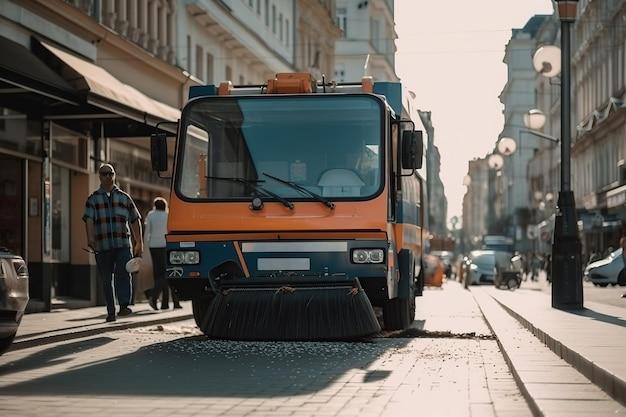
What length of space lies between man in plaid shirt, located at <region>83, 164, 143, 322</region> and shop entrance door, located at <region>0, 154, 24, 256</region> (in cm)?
413

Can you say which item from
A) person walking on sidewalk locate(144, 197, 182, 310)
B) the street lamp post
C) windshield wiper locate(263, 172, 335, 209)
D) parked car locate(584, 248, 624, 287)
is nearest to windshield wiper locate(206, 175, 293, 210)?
windshield wiper locate(263, 172, 335, 209)

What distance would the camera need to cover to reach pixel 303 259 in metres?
14.1

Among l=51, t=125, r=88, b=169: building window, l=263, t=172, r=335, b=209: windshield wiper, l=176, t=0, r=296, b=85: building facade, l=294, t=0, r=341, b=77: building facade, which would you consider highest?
l=294, t=0, r=341, b=77: building facade

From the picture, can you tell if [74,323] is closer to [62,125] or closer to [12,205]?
[12,205]

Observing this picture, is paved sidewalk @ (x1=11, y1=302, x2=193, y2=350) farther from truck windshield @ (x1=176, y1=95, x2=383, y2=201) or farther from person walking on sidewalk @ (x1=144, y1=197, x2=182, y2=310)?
truck windshield @ (x1=176, y1=95, x2=383, y2=201)

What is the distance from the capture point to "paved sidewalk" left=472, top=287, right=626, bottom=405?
923cm

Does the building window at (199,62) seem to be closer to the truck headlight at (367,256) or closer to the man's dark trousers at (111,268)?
the man's dark trousers at (111,268)

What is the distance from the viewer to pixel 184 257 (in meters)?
14.4

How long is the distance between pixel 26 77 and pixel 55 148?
5970mm

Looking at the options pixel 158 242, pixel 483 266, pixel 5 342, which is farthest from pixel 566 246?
pixel 483 266

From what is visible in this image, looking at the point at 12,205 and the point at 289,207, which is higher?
the point at 12,205

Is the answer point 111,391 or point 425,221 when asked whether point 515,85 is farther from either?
point 111,391

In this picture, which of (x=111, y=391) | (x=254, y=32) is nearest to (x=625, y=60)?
(x=254, y=32)

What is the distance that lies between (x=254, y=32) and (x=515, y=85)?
110 m
